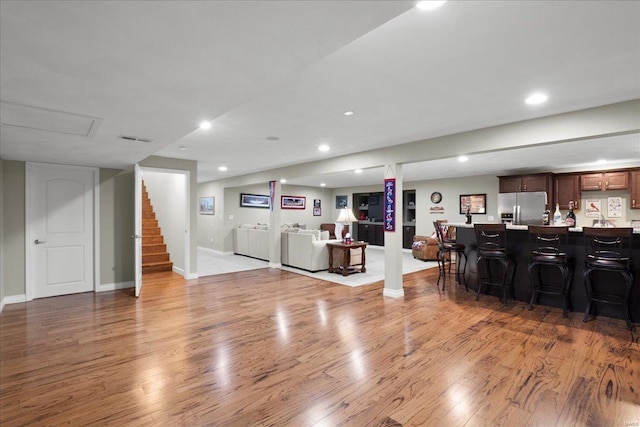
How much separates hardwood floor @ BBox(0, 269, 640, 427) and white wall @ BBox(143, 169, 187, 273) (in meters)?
2.32

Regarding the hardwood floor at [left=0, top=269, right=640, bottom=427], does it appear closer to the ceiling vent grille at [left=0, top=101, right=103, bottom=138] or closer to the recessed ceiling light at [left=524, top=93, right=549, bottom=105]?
the ceiling vent grille at [left=0, top=101, right=103, bottom=138]

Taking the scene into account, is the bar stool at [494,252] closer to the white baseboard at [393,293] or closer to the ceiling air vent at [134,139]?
the white baseboard at [393,293]

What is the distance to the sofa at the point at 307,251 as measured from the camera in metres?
6.56

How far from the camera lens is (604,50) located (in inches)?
79.0

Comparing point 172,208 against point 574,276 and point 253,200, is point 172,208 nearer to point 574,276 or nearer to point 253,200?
point 253,200

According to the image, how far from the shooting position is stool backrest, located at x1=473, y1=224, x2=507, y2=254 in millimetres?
4273

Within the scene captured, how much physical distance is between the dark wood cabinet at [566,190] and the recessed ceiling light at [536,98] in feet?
17.3

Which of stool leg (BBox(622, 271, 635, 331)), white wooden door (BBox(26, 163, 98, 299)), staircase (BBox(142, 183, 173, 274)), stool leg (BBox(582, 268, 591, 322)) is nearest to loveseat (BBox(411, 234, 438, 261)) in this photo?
stool leg (BBox(582, 268, 591, 322))

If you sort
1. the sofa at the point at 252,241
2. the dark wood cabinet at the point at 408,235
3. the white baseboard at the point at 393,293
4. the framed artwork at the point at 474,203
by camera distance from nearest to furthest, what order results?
the white baseboard at the point at 393,293 < the sofa at the point at 252,241 < the framed artwork at the point at 474,203 < the dark wood cabinet at the point at 408,235

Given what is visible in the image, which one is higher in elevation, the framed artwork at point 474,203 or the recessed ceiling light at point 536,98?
the recessed ceiling light at point 536,98

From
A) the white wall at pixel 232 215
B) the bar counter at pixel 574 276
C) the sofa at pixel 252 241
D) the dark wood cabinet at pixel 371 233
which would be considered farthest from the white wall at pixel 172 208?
the dark wood cabinet at pixel 371 233

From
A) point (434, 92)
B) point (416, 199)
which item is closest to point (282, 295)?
point (434, 92)

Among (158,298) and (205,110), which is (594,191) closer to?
(205,110)

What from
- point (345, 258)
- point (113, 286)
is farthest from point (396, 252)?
point (113, 286)
